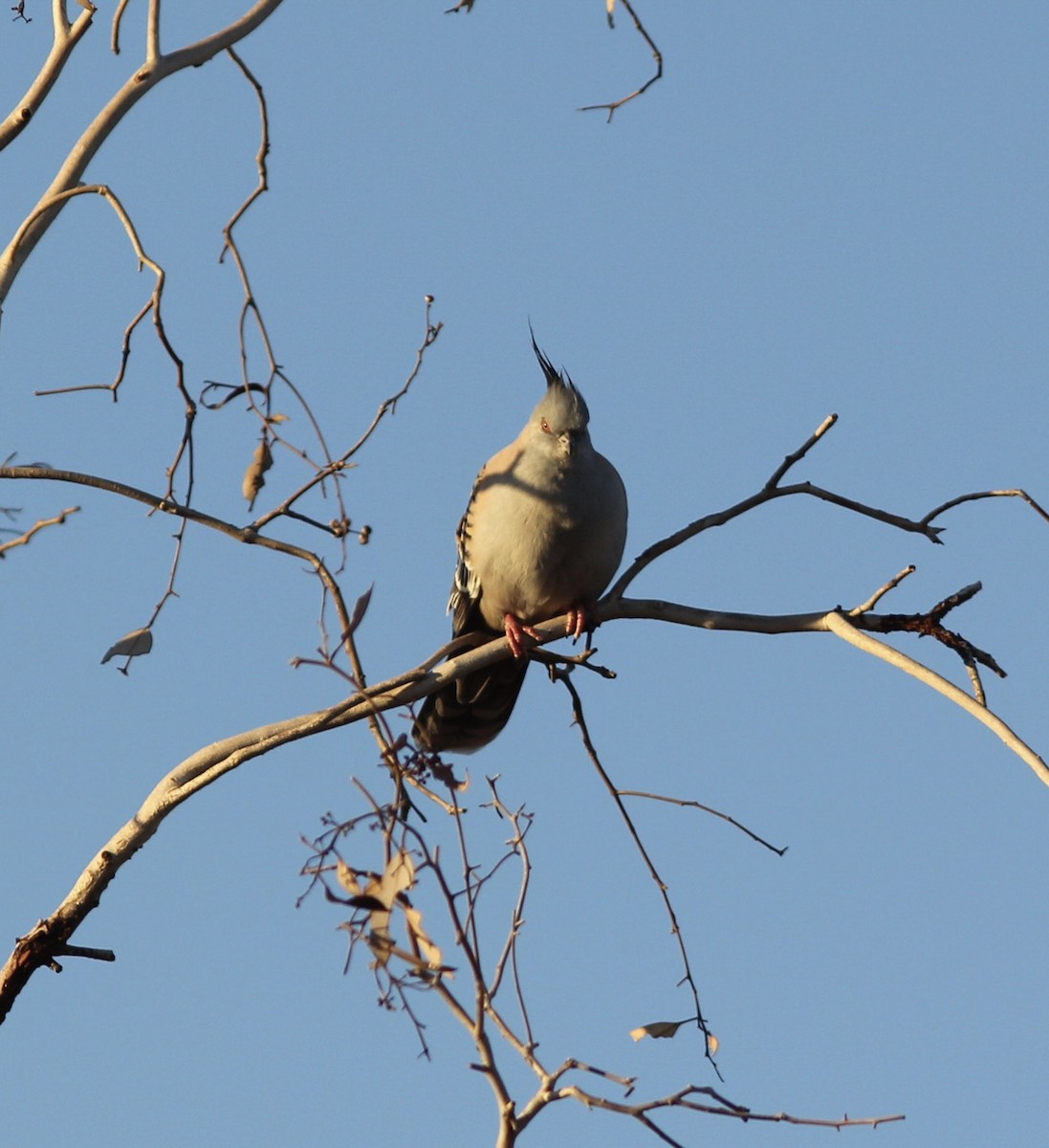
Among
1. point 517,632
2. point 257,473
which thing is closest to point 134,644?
point 257,473

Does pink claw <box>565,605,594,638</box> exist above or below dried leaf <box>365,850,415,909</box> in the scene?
above

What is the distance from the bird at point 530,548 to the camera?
5.94 meters

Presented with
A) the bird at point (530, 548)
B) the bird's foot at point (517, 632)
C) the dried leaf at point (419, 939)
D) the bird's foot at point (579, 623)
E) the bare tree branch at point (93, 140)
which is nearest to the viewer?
the dried leaf at point (419, 939)

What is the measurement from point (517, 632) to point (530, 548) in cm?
34

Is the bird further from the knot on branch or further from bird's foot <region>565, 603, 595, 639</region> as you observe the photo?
the knot on branch

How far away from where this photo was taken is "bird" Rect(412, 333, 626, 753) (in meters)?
5.94

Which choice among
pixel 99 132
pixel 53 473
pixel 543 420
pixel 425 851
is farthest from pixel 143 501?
pixel 543 420

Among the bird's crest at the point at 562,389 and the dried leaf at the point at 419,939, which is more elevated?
the bird's crest at the point at 562,389

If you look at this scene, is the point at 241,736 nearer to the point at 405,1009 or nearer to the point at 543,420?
the point at 405,1009

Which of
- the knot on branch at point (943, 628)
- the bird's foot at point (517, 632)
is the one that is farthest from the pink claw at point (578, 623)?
the knot on branch at point (943, 628)

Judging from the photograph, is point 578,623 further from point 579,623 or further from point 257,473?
point 257,473

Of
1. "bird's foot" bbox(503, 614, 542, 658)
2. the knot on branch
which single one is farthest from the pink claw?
the knot on branch

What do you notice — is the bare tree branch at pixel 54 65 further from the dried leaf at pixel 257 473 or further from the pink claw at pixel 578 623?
the pink claw at pixel 578 623

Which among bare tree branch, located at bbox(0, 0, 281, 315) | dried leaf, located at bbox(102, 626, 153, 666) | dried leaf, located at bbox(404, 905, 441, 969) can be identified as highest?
bare tree branch, located at bbox(0, 0, 281, 315)
